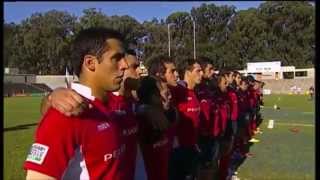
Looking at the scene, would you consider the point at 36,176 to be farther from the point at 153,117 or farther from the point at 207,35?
the point at 207,35

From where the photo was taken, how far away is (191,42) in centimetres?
7931

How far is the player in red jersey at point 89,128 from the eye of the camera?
7.34 ft

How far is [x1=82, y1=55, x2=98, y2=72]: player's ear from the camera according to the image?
2.56 metres

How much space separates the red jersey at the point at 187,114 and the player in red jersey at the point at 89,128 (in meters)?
3.24

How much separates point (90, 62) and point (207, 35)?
80177mm

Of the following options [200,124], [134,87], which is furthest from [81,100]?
[200,124]

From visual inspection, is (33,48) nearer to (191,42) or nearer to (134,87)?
(191,42)

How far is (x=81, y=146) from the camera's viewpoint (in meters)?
2.35

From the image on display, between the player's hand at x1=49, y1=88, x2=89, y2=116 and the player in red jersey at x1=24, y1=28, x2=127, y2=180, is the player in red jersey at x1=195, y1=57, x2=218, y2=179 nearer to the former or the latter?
the player in red jersey at x1=24, y1=28, x2=127, y2=180

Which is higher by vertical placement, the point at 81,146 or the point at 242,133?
the point at 81,146

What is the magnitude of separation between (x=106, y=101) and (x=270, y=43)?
244ft

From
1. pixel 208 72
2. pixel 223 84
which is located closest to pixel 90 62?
pixel 208 72

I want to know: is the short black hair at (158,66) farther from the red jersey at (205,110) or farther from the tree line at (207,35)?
the tree line at (207,35)
